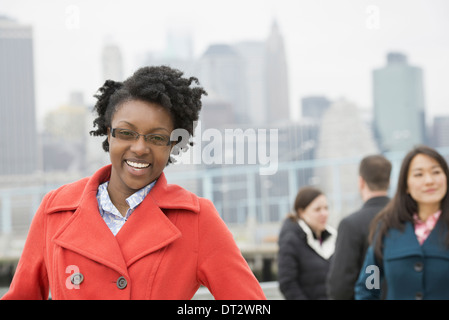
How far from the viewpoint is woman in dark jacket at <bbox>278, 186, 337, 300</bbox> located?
284 centimetres

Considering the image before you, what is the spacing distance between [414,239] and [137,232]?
48.6 inches

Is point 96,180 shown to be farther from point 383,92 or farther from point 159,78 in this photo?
point 383,92

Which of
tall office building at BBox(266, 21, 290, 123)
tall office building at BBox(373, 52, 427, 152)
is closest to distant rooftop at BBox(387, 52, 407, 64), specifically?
tall office building at BBox(373, 52, 427, 152)

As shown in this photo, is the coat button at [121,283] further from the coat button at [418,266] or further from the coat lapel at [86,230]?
the coat button at [418,266]

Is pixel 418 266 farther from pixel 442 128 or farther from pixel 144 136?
pixel 442 128

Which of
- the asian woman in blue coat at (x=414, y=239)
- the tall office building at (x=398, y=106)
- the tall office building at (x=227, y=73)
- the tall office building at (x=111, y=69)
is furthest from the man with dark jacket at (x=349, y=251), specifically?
the tall office building at (x=227, y=73)

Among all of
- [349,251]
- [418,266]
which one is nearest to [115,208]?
[418,266]

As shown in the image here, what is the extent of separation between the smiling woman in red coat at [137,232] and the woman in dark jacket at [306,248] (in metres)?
1.70

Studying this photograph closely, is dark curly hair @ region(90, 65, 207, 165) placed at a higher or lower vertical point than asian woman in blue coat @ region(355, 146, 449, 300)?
higher

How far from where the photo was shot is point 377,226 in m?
2.17

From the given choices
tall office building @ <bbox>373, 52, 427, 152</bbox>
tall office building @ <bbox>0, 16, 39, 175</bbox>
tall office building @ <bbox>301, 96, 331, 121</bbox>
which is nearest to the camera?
tall office building @ <bbox>373, 52, 427, 152</bbox>

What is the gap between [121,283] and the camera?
1117 mm

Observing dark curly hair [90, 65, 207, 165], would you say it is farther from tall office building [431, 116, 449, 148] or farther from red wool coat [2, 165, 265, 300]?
tall office building [431, 116, 449, 148]

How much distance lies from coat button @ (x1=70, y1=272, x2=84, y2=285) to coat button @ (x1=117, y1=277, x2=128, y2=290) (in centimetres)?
8
